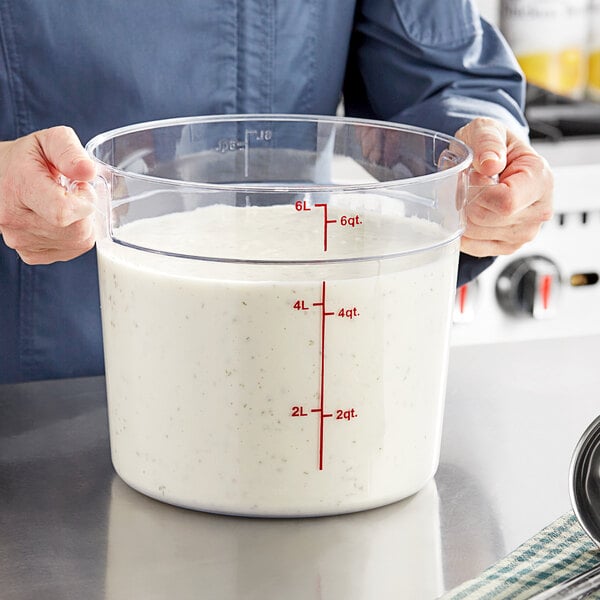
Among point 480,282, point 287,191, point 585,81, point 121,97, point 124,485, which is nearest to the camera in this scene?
point 287,191

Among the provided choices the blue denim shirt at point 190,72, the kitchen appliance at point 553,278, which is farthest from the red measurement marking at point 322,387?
the kitchen appliance at point 553,278

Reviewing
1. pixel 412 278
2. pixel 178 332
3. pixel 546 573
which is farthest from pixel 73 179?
pixel 546 573

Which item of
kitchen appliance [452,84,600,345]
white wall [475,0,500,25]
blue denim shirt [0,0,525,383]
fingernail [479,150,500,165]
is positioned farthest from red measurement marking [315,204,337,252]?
white wall [475,0,500,25]

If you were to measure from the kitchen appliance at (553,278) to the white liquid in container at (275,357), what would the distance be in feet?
2.45

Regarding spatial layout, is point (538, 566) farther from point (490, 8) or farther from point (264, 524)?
point (490, 8)

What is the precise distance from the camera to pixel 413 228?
717mm

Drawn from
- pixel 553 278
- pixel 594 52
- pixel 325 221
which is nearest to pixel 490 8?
pixel 594 52

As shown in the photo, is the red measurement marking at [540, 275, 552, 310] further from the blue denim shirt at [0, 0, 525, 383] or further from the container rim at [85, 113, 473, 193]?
the container rim at [85, 113, 473, 193]

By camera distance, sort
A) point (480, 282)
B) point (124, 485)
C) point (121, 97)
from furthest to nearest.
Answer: point (480, 282) → point (121, 97) → point (124, 485)

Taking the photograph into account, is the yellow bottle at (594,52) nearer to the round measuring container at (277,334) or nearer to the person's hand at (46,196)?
the round measuring container at (277,334)

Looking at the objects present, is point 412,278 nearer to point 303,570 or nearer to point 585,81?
point 303,570

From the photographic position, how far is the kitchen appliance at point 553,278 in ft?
4.76

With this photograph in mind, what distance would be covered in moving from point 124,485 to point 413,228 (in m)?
0.26

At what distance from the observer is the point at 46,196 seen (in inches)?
26.5
